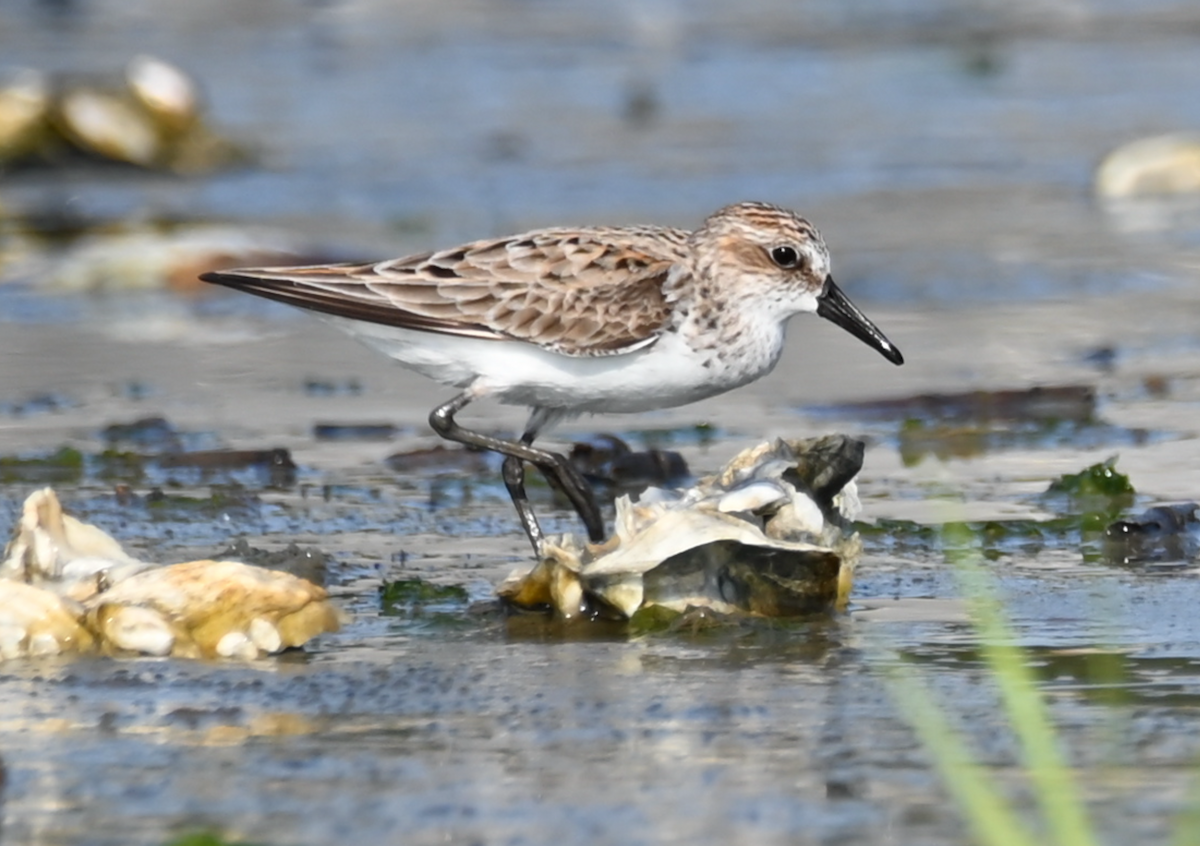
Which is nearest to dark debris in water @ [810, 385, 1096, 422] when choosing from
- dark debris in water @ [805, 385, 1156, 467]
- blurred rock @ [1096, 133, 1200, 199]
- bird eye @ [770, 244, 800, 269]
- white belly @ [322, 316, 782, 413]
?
dark debris in water @ [805, 385, 1156, 467]

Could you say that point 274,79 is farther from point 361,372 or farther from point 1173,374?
point 1173,374

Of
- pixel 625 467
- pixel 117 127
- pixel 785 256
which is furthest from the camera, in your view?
pixel 117 127

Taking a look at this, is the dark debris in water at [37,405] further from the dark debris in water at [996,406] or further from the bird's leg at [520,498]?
the dark debris in water at [996,406]

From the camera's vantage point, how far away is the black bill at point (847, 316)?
6.30m

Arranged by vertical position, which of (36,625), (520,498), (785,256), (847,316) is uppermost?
(785,256)

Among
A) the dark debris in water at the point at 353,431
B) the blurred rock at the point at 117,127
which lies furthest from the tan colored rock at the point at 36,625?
the blurred rock at the point at 117,127

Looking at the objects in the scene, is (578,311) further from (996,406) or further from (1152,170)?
(1152,170)

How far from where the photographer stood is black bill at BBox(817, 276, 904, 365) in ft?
20.7

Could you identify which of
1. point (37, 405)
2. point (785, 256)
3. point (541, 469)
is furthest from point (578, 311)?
point (37, 405)

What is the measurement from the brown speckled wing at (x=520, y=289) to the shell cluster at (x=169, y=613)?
1.30 metres

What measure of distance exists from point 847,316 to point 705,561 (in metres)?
1.52

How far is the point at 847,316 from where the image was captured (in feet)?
20.8

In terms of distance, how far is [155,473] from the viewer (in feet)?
22.2

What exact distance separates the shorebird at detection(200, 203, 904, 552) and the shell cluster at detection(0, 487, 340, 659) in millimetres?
1096
